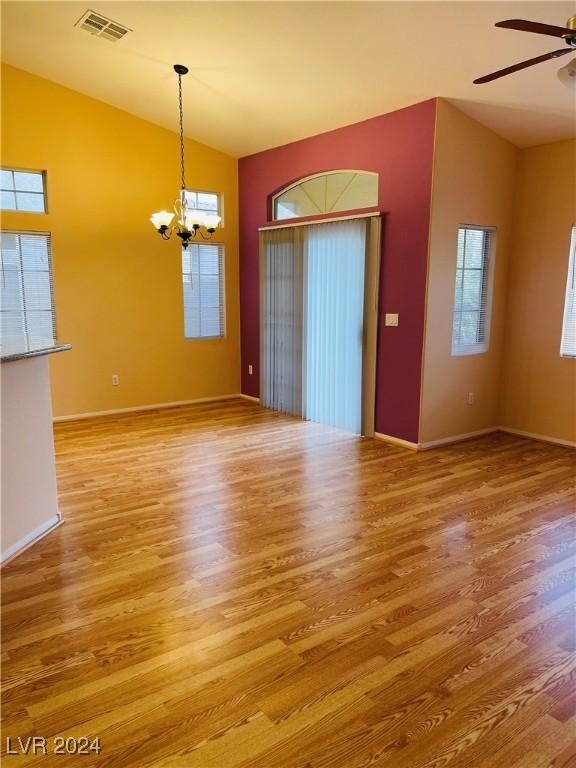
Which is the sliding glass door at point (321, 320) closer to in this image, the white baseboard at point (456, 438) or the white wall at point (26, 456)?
the white baseboard at point (456, 438)

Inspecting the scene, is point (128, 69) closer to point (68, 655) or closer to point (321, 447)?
point (321, 447)

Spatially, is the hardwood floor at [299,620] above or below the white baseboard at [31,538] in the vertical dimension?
below

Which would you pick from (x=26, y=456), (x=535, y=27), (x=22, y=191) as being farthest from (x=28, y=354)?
(x=22, y=191)

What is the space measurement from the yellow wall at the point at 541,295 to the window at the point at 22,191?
16.4ft

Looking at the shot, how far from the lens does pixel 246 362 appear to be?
283 inches

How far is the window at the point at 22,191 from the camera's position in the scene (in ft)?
17.7

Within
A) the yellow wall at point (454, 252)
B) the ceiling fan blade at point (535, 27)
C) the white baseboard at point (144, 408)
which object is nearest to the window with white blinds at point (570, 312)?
the yellow wall at point (454, 252)

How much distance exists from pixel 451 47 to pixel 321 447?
3.37 meters

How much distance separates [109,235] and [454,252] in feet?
12.5

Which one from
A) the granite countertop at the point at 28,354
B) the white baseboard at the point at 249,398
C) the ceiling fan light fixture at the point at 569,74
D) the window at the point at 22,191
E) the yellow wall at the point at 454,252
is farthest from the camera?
the white baseboard at the point at 249,398

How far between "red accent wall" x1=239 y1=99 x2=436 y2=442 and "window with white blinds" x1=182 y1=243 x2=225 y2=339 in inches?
69.2

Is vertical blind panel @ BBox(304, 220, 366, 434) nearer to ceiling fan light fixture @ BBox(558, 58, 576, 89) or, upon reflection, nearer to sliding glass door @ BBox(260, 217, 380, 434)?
sliding glass door @ BBox(260, 217, 380, 434)

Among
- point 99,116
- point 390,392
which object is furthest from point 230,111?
point 390,392

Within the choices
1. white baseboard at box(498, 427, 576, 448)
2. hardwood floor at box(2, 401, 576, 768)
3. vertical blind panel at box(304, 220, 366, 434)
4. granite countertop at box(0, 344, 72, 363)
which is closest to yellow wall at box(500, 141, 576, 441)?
white baseboard at box(498, 427, 576, 448)
